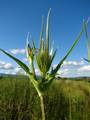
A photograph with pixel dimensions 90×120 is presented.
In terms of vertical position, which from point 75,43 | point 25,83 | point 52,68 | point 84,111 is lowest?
point 84,111

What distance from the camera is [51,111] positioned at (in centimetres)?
502

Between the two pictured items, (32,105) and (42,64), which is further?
(32,105)

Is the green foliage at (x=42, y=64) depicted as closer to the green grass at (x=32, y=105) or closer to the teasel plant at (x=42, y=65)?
the teasel plant at (x=42, y=65)

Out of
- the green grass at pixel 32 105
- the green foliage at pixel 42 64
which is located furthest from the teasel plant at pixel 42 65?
the green grass at pixel 32 105

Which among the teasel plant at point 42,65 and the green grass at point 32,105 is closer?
the teasel plant at point 42,65

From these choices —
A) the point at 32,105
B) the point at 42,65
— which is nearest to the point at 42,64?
the point at 42,65

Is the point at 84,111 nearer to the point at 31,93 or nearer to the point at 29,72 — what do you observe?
the point at 31,93

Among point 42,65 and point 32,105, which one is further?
point 32,105

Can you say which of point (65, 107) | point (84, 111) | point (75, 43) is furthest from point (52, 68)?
point (65, 107)

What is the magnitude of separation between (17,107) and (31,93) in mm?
814

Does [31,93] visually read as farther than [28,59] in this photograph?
Yes

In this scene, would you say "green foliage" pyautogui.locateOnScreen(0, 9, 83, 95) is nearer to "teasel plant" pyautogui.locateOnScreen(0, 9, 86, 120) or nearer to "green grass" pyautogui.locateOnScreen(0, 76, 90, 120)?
"teasel plant" pyautogui.locateOnScreen(0, 9, 86, 120)

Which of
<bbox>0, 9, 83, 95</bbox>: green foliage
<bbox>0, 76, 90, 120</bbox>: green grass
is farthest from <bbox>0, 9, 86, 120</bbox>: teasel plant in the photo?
<bbox>0, 76, 90, 120</bbox>: green grass

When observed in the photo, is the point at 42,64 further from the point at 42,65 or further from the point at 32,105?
the point at 32,105
